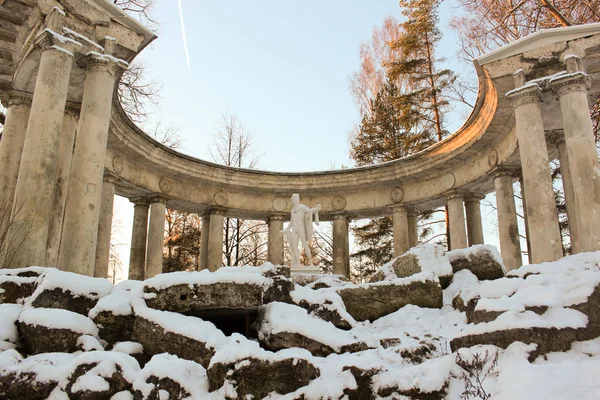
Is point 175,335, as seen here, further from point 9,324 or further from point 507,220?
point 507,220

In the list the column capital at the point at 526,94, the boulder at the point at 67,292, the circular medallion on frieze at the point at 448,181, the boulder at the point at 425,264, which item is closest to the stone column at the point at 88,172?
the boulder at the point at 67,292

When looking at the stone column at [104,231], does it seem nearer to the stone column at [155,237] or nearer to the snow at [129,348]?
the stone column at [155,237]

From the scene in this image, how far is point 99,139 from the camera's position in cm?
1437

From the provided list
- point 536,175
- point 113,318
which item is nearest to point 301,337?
point 113,318

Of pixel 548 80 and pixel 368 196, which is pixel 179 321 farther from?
pixel 368 196

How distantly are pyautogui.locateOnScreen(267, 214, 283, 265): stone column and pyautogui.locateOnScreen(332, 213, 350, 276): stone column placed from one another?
10.8 ft

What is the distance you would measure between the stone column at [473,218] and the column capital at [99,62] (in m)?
18.8

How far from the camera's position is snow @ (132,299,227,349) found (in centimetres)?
805

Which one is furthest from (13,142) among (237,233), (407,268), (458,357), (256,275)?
(237,233)

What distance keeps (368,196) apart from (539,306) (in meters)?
20.1

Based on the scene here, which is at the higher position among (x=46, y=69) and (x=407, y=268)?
(x=46, y=69)

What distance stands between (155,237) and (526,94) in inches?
713

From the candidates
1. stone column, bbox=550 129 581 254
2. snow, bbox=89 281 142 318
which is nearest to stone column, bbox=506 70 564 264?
stone column, bbox=550 129 581 254

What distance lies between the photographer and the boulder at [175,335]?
7973mm
